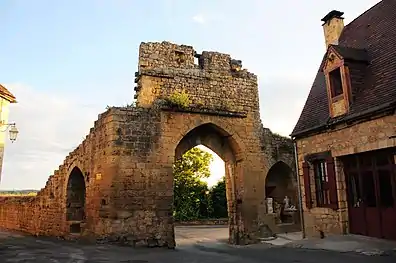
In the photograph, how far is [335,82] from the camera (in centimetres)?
1042

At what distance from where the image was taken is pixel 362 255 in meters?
7.63

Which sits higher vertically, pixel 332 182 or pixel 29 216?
pixel 332 182

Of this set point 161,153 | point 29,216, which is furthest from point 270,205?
point 29,216

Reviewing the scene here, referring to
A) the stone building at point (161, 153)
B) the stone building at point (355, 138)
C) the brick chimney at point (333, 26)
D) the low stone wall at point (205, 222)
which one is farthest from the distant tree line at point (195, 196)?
the brick chimney at point (333, 26)

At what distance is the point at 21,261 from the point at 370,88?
8.63m

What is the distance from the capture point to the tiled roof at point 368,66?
9.03 metres

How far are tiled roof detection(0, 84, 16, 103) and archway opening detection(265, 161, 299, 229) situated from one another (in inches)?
466

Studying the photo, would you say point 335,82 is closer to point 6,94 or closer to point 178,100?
point 178,100

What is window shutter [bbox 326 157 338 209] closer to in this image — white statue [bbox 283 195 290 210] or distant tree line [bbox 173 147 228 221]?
white statue [bbox 283 195 290 210]

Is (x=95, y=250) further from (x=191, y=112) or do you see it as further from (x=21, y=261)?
(x=191, y=112)

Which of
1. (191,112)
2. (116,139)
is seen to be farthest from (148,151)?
(191,112)

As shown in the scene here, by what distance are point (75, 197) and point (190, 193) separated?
1014 centimetres

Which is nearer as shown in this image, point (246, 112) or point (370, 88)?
point (370, 88)

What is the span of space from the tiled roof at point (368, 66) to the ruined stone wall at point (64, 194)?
5567mm
